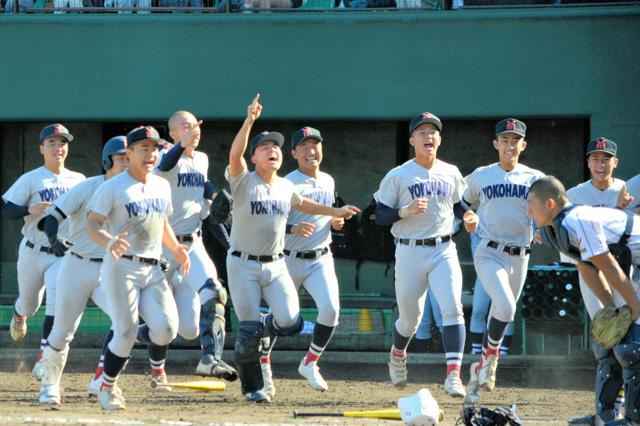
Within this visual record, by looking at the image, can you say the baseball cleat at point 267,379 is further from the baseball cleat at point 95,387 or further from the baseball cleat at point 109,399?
the baseball cleat at point 109,399

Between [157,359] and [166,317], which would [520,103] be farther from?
[166,317]

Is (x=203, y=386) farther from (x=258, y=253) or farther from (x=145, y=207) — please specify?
(x=145, y=207)

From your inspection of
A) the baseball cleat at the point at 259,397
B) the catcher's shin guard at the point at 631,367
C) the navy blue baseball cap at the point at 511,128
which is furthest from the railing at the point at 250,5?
the catcher's shin guard at the point at 631,367

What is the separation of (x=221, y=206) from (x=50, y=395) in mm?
→ 2108

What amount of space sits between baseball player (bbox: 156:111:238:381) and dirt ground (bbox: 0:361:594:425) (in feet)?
1.48

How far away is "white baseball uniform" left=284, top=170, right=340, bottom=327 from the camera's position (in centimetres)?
1252

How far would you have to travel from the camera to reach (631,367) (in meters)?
9.20

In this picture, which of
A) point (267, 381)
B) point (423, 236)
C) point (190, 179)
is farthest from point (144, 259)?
point (423, 236)

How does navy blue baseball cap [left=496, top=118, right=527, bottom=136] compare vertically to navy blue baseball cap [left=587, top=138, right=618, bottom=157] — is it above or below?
above

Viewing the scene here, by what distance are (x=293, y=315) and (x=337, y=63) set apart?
24.2ft

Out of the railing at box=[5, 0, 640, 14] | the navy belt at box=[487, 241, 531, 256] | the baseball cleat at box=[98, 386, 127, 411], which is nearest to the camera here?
the baseball cleat at box=[98, 386, 127, 411]

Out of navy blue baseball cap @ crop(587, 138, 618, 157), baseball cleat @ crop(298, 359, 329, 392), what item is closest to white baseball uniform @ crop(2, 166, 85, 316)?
baseball cleat @ crop(298, 359, 329, 392)

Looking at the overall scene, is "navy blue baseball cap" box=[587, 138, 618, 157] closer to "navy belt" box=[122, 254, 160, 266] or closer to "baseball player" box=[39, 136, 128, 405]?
"baseball player" box=[39, 136, 128, 405]

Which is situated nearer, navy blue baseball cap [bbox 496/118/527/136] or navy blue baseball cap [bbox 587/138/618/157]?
navy blue baseball cap [bbox 496/118/527/136]
